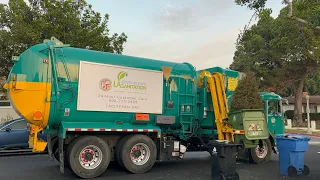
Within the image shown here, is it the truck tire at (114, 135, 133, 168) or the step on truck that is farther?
the truck tire at (114, 135, 133, 168)

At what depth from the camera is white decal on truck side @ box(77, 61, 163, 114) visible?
8.62m

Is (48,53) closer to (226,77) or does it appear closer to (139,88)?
(139,88)

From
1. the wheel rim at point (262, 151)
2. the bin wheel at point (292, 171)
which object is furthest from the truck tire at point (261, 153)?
the bin wheel at point (292, 171)

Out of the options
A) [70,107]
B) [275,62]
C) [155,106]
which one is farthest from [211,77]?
[275,62]

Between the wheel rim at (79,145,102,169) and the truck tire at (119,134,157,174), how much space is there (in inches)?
25.6

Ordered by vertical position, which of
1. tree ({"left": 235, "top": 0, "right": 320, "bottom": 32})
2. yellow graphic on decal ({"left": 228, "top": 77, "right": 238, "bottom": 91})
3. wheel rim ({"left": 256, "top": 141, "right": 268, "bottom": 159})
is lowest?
wheel rim ({"left": 256, "top": 141, "right": 268, "bottom": 159})

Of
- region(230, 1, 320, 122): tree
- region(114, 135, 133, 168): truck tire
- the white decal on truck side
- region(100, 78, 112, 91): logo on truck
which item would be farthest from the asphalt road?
region(230, 1, 320, 122): tree

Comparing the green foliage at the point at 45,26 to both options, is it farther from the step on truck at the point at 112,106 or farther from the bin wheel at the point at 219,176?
the bin wheel at the point at 219,176

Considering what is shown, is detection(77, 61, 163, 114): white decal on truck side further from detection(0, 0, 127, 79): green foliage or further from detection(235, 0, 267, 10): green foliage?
detection(0, 0, 127, 79): green foliage

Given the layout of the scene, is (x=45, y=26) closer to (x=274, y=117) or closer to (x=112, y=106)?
(x=112, y=106)

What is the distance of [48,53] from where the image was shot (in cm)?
832

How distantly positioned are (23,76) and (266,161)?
8.27 metres

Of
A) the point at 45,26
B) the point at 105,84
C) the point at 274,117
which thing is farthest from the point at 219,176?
the point at 45,26

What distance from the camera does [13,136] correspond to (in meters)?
12.6
